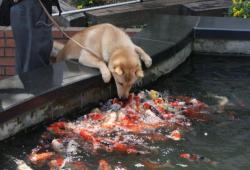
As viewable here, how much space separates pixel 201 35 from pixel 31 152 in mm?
3241

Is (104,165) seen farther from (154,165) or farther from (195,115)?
(195,115)

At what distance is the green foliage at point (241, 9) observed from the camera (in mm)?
7707

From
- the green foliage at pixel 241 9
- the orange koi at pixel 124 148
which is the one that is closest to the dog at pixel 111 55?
the orange koi at pixel 124 148

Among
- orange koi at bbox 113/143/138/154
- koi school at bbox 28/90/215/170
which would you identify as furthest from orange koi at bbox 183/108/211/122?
orange koi at bbox 113/143/138/154

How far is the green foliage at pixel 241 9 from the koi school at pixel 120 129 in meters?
2.76

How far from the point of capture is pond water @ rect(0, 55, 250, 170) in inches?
161

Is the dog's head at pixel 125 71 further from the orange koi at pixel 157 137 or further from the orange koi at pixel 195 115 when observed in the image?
the orange koi at pixel 157 137

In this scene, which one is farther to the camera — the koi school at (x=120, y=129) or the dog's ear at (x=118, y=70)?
the dog's ear at (x=118, y=70)

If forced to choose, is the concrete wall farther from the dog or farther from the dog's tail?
the dog's tail

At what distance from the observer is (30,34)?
18.2 feet

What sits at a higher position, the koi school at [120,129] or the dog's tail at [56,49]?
the dog's tail at [56,49]

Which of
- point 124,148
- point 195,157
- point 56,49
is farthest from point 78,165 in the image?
point 56,49

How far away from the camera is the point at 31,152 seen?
415 cm

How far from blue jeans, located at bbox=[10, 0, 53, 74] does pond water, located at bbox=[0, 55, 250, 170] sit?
117 centimetres
